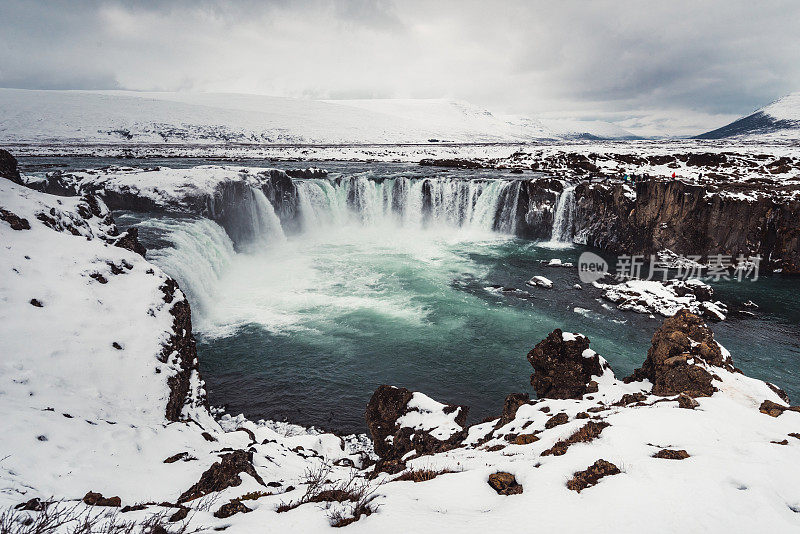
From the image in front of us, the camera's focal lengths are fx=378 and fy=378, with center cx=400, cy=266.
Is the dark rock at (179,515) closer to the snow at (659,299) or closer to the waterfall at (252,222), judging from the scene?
the snow at (659,299)

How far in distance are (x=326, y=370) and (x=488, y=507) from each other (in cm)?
1188

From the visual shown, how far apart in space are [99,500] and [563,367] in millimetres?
11990

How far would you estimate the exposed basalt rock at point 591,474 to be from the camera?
5.27m

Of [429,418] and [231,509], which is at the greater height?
[231,509]

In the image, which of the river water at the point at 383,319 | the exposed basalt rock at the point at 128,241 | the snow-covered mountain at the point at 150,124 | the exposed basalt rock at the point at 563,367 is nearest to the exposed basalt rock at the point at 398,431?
the river water at the point at 383,319

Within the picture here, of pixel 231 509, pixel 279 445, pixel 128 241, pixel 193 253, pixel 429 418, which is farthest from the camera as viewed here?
pixel 193 253

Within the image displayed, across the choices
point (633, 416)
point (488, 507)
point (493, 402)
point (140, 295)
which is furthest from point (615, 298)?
point (140, 295)

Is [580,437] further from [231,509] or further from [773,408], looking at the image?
[231,509]

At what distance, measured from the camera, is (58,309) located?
9344mm

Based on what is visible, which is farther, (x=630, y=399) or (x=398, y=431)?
(x=398, y=431)

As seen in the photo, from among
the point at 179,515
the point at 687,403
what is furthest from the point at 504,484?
the point at 687,403

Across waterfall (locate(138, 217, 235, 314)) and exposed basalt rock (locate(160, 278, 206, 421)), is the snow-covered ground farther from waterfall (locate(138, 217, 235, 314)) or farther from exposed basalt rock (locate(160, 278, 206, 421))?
waterfall (locate(138, 217, 235, 314))

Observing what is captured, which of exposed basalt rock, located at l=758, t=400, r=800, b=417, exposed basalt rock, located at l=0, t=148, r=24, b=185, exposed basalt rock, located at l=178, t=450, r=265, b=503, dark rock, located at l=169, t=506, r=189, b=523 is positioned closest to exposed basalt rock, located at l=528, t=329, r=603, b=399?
exposed basalt rock, located at l=758, t=400, r=800, b=417

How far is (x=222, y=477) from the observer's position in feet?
22.2
